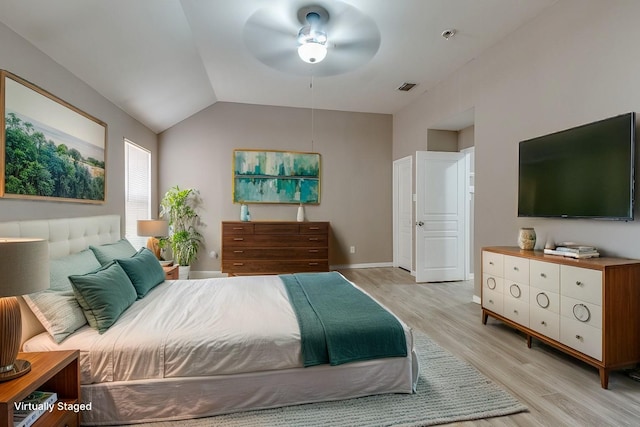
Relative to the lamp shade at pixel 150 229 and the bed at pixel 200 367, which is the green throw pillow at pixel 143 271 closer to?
the bed at pixel 200 367

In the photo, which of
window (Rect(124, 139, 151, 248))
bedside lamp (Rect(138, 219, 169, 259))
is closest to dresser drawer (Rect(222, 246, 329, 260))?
bedside lamp (Rect(138, 219, 169, 259))

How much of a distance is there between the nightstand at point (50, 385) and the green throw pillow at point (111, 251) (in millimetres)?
1113

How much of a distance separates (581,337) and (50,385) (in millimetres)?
3172

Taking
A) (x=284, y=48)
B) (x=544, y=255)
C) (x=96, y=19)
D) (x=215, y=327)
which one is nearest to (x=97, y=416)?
(x=215, y=327)

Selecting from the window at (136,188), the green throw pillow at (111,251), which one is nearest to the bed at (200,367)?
the green throw pillow at (111,251)

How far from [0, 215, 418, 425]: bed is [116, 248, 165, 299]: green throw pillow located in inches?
17.1

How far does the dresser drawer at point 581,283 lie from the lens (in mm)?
1934

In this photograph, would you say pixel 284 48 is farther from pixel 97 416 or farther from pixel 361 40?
pixel 97 416

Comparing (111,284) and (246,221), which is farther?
(246,221)

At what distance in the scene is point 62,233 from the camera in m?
2.32

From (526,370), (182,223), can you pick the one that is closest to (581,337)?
(526,370)

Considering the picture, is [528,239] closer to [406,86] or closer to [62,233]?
[406,86]

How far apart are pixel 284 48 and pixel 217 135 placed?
2.33 metres

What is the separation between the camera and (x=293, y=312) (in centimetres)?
204
